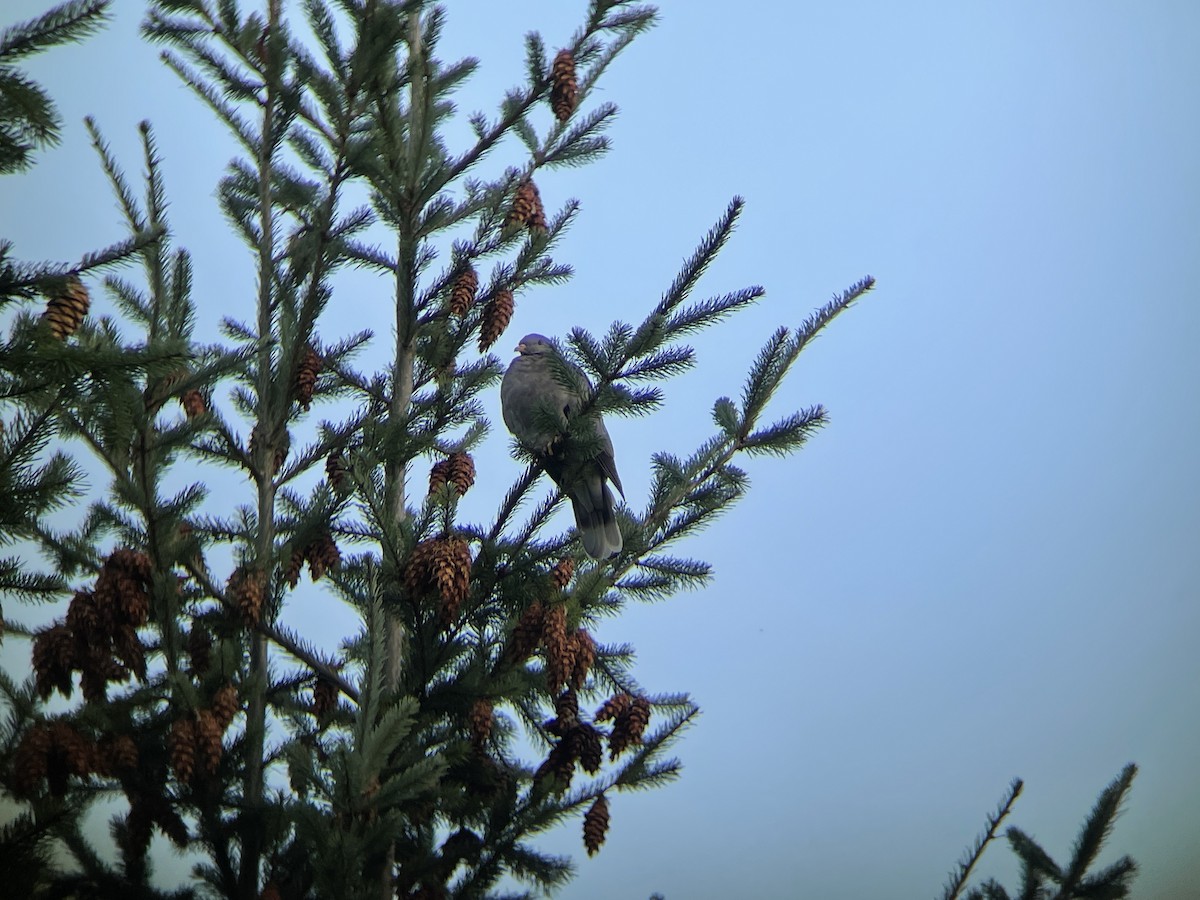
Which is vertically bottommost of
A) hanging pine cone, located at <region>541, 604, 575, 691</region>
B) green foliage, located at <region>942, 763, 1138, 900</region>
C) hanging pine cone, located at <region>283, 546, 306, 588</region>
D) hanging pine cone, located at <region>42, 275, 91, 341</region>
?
green foliage, located at <region>942, 763, 1138, 900</region>

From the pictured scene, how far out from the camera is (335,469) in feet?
10.1

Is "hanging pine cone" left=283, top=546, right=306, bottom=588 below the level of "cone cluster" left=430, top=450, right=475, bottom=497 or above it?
below

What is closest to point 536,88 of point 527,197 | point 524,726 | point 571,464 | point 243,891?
point 527,197

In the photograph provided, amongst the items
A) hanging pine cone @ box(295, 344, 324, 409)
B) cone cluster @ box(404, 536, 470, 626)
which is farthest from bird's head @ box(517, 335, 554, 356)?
cone cluster @ box(404, 536, 470, 626)

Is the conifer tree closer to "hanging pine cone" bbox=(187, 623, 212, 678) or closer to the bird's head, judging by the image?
"hanging pine cone" bbox=(187, 623, 212, 678)

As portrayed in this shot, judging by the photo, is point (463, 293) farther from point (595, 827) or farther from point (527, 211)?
point (595, 827)

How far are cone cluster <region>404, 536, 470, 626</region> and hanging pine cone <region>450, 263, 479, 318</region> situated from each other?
2.81 ft

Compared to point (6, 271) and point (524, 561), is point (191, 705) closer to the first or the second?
point (524, 561)

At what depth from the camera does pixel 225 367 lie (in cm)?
239

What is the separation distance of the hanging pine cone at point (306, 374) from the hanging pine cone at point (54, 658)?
0.87 m

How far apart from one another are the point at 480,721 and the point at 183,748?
2.13 feet

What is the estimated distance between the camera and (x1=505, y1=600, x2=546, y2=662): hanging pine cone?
2453mm

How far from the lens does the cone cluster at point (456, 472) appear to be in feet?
9.29

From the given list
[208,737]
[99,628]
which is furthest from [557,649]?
[99,628]
